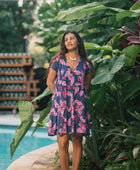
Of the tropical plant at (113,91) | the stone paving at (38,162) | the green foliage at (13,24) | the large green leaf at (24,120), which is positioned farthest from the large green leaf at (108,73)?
the green foliage at (13,24)

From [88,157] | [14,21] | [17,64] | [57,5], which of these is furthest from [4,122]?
[14,21]

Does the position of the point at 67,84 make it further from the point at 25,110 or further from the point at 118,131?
the point at 118,131

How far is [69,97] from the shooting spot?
7.43 feet

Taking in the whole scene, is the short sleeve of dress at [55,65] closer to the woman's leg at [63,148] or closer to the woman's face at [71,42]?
the woman's face at [71,42]

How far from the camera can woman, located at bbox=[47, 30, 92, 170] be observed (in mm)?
2258

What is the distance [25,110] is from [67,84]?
545 mm

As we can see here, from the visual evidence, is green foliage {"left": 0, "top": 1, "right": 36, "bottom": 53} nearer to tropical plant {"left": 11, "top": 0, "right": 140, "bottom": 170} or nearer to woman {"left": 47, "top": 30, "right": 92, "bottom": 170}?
tropical plant {"left": 11, "top": 0, "right": 140, "bottom": 170}

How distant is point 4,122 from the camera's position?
→ 672cm

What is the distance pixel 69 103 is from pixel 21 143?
11.4 ft

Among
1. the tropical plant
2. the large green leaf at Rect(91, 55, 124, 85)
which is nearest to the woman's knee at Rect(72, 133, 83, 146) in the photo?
the tropical plant

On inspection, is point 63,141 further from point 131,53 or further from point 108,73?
point 131,53

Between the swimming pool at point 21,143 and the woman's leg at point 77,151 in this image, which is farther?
the swimming pool at point 21,143

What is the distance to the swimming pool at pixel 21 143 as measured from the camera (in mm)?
4500

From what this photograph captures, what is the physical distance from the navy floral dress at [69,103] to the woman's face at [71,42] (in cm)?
14
